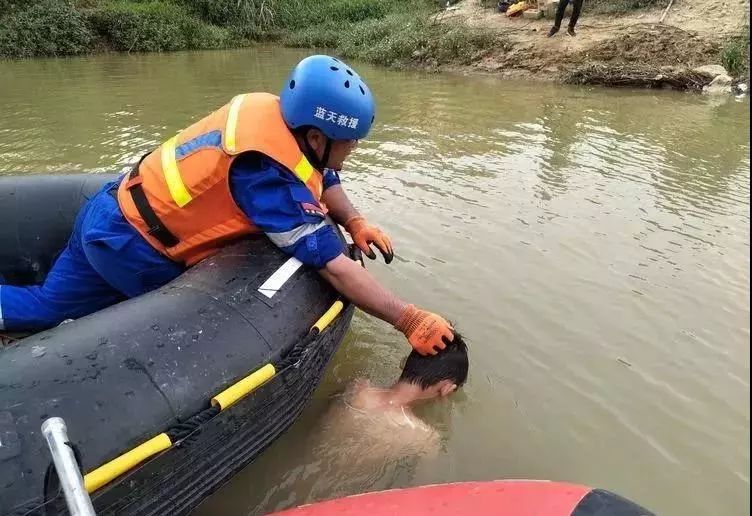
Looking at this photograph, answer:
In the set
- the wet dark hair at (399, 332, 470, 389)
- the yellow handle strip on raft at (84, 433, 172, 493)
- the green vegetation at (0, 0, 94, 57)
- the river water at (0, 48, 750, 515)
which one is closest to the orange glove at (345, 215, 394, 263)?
the river water at (0, 48, 750, 515)

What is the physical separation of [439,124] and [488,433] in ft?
17.9

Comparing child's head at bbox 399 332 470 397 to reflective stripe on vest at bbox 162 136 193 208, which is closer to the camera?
reflective stripe on vest at bbox 162 136 193 208

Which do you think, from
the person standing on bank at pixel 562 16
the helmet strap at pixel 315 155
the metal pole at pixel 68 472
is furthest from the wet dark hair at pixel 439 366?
the person standing on bank at pixel 562 16

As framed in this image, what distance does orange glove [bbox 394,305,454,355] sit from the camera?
8.16 feet

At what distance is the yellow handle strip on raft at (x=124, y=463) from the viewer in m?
1.60

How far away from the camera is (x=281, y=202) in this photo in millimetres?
2301

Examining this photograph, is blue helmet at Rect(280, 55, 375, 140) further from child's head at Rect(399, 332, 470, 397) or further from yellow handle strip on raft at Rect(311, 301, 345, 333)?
child's head at Rect(399, 332, 470, 397)

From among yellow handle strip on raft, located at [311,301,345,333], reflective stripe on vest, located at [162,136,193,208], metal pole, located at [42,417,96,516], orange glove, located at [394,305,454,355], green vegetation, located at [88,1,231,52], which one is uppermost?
reflective stripe on vest, located at [162,136,193,208]

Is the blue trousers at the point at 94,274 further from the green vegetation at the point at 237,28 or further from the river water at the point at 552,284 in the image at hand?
the green vegetation at the point at 237,28

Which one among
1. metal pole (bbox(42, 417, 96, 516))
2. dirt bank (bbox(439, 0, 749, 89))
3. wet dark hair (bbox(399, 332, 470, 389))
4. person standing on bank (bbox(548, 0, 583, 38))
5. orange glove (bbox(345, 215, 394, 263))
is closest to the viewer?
metal pole (bbox(42, 417, 96, 516))

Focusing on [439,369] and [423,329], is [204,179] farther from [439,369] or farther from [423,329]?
[439,369]

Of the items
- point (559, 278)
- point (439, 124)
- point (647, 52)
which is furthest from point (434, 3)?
point (559, 278)

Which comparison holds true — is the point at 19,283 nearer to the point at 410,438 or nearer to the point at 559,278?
the point at 410,438

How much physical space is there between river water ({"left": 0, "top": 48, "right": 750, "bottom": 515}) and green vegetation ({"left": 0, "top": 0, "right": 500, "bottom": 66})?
17.6ft
